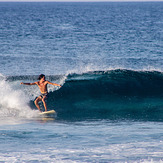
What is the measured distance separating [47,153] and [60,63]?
18.1 metres

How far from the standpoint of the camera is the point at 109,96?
15.5m

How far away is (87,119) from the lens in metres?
11.8

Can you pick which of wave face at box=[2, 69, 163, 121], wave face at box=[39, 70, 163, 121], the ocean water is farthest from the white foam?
wave face at box=[39, 70, 163, 121]

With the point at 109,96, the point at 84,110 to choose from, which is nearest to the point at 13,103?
the point at 84,110

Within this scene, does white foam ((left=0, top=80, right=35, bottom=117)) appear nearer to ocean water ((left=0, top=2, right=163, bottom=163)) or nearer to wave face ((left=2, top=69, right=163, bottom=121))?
ocean water ((left=0, top=2, right=163, bottom=163))

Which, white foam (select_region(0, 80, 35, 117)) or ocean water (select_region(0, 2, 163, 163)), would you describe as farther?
white foam (select_region(0, 80, 35, 117))

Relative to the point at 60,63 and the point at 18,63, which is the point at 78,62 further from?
the point at 18,63

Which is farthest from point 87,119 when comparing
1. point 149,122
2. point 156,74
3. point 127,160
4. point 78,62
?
point 78,62

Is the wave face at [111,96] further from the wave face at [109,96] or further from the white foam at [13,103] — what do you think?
the white foam at [13,103]

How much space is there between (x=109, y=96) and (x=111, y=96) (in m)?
0.10

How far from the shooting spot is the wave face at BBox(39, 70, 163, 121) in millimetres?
12875

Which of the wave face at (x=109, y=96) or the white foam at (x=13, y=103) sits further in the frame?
the wave face at (x=109, y=96)

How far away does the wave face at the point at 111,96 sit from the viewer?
507 inches

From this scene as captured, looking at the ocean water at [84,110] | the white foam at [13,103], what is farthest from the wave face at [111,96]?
the white foam at [13,103]
